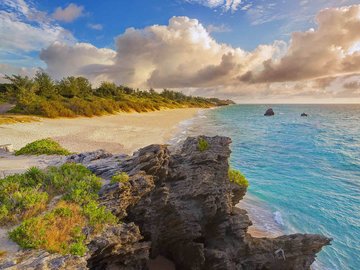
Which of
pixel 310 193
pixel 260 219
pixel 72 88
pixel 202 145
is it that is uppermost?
pixel 72 88

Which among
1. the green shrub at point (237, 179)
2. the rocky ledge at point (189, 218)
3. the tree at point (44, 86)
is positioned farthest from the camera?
the tree at point (44, 86)

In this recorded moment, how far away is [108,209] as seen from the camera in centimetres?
959

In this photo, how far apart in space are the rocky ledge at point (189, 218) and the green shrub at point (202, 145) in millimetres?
611

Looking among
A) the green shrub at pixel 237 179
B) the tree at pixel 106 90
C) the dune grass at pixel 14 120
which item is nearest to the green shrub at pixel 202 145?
the green shrub at pixel 237 179

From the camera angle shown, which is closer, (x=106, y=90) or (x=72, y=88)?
(x=72, y=88)

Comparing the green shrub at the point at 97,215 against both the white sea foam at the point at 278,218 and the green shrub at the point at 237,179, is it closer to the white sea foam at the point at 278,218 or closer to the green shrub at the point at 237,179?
the green shrub at the point at 237,179

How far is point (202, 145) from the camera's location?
14.2 m

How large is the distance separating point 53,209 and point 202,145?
303 inches

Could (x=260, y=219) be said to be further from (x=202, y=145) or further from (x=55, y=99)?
(x=55, y=99)

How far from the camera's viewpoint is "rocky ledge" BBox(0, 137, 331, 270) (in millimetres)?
Answer: 11094

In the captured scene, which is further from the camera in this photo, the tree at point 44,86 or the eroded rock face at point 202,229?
the tree at point 44,86

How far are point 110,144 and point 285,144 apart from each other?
1247 inches

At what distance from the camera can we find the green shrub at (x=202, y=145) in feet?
46.1

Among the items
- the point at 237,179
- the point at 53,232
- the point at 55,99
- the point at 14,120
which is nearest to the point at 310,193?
the point at 237,179
